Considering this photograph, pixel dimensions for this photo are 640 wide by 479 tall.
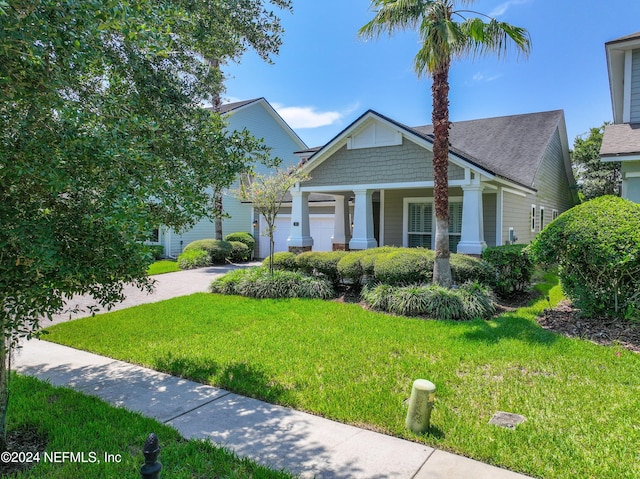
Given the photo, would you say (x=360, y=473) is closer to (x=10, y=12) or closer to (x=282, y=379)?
(x=282, y=379)

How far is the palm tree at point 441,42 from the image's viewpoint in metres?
8.06

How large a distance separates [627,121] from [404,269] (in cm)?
719

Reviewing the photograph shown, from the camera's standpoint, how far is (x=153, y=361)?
5.51 meters

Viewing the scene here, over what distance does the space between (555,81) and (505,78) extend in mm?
3282

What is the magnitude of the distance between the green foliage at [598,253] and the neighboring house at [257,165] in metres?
14.6

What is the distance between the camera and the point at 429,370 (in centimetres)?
496

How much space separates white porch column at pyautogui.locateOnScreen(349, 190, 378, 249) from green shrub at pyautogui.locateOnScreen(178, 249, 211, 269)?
7673mm

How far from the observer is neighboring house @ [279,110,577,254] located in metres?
10.8

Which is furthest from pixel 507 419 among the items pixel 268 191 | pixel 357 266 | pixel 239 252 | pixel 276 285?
pixel 239 252

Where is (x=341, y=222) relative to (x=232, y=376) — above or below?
above

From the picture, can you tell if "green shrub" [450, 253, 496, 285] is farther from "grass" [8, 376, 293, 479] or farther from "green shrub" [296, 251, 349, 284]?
"grass" [8, 376, 293, 479]

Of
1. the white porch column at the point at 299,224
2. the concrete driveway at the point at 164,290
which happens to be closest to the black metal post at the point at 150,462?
the concrete driveway at the point at 164,290

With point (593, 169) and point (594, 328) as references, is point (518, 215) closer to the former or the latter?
point (594, 328)

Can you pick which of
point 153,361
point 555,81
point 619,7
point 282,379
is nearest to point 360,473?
point 282,379
